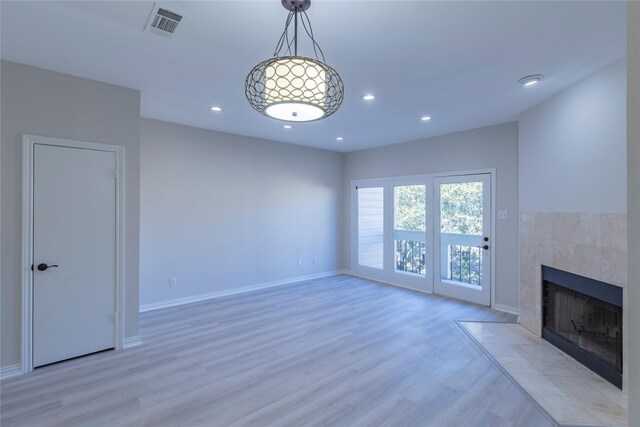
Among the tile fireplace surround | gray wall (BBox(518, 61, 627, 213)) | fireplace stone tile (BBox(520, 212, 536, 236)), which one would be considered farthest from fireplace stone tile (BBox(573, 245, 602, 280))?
fireplace stone tile (BBox(520, 212, 536, 236))

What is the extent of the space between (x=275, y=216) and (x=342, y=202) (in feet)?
5.85

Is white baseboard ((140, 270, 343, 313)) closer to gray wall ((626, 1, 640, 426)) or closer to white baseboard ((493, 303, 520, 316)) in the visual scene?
white baseboard ((493, 303, 520, 316))

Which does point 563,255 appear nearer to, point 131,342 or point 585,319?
point 585,319

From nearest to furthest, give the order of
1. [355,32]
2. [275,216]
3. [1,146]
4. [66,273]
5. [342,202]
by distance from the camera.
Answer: [355,32], [1,146], [66,273], [275,216], [342,202]

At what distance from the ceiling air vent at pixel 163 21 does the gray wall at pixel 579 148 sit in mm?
3540

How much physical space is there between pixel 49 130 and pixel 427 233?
5.21 metres

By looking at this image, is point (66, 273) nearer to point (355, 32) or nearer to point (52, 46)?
point (52, 46)

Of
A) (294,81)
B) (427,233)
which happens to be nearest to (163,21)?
(294,81)

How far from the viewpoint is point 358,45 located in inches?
94.3

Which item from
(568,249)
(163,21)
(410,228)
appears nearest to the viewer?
(163,21)

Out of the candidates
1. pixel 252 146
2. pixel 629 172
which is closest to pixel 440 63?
pixel 629 172

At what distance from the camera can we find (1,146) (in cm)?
267

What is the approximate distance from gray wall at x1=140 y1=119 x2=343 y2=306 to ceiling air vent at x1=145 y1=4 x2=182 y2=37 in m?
2.56

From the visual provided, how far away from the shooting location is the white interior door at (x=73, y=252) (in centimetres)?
285
